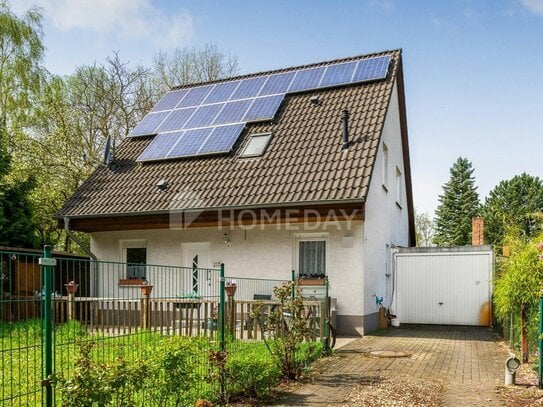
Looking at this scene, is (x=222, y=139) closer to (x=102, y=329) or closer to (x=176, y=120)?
(x=176, y=120)

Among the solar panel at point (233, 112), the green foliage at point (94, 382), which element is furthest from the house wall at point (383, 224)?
the green foliage at point (94, 382)

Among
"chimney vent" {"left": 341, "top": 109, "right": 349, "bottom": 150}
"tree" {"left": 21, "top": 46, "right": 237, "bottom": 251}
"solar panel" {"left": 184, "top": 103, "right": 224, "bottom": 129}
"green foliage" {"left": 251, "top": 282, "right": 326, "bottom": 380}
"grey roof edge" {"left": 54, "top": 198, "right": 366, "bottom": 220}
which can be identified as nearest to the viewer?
"green foliage" {"left": 251, "top": 282, "right": 326, "bottom": 380}

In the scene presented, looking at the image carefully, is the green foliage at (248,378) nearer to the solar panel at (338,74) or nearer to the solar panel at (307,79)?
the solar panel at (338,74)

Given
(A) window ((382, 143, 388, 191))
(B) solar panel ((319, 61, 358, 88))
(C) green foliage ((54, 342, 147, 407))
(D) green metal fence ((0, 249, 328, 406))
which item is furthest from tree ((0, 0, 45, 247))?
(C) green foliage ((54, 342, 147, 407))

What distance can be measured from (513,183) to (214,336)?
51.6 m

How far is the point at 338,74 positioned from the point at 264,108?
9.31 feet

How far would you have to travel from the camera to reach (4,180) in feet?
65.4

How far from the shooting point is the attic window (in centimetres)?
1652

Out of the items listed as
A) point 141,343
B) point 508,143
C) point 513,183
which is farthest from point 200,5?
point 513,183

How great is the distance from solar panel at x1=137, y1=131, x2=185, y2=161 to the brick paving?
8907mm

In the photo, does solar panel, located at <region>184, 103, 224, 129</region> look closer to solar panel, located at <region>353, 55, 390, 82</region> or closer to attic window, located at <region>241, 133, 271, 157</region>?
attic window, located at <region>241, 133, 271, 157</region>

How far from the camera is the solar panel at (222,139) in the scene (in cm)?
1688

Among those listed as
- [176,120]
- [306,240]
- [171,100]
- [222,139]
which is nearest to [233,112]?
[222,139]

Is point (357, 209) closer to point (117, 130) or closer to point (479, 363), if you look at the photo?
point (479, 363)
